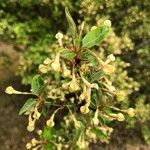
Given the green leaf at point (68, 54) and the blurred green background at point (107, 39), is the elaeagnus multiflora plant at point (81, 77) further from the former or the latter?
the blurred green background at point (107, 39)

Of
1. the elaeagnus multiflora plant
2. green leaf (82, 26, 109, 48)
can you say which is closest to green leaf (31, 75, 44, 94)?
the elaeagnus multiflora plant

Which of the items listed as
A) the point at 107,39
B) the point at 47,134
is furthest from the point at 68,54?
the point at 107,39

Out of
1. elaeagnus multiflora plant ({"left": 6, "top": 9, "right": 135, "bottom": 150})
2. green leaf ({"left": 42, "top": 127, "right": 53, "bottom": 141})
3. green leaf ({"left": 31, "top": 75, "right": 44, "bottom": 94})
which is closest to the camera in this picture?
elaeagnus multiflora plant ({"left": 6, "top": 9, "right": 135, "bottom": 150})

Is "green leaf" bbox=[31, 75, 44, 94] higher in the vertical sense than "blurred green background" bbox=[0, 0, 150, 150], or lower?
lower

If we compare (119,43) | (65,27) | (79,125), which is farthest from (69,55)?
(65,27)

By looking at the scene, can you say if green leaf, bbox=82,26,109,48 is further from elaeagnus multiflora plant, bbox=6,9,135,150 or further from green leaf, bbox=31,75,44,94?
green leaf, bbox=31,75,44,94

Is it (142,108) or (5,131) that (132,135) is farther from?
(5,131)

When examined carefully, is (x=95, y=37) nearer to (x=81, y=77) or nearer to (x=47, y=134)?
(x=81, y=77)
